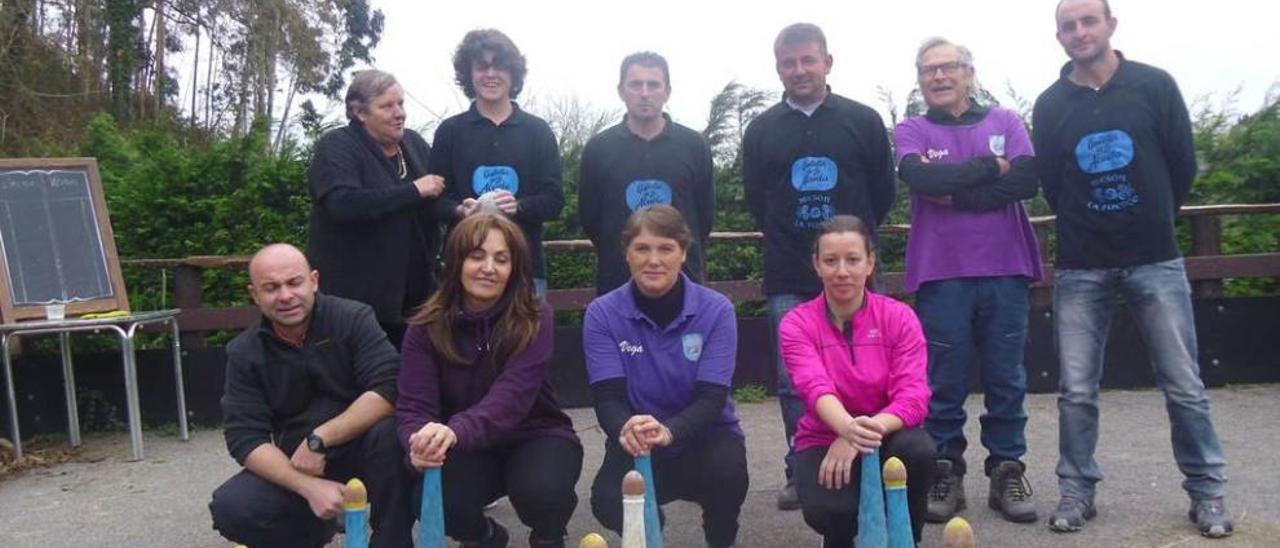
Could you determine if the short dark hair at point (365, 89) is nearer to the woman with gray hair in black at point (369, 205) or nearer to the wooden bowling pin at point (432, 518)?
the woman with gray hair in black at point (369, 205)

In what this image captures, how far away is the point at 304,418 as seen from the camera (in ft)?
13.5

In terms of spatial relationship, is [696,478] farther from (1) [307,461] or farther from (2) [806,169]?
(2) [806,169]

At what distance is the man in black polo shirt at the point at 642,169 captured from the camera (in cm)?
498

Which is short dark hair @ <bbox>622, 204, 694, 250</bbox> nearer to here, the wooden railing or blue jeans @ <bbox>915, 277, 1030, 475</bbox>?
blue jeans @ <bbox>915, 277, 1030, 475</bbox>

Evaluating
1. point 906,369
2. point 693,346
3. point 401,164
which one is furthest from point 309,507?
point 906,369

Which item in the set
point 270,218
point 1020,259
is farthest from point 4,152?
point 1020,259

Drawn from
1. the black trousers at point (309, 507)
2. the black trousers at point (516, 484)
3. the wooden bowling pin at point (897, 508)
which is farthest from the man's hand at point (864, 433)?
the black trousers at point (309, 507)

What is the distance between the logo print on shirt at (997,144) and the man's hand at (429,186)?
7.61 ft

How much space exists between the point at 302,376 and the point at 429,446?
712 mm

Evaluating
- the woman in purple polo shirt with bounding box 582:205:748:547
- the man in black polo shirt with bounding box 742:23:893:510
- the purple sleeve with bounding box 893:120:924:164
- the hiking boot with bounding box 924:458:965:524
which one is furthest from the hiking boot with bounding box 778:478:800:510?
the purple sleeve with bounding box 893:120:924:164

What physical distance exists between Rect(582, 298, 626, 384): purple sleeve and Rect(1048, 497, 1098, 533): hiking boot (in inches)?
72.3

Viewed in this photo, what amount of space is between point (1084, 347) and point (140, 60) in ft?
70.4

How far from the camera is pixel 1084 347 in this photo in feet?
15.1

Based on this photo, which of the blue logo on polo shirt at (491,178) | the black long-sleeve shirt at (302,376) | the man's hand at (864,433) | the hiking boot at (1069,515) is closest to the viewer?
the man's hand at (864,433)
